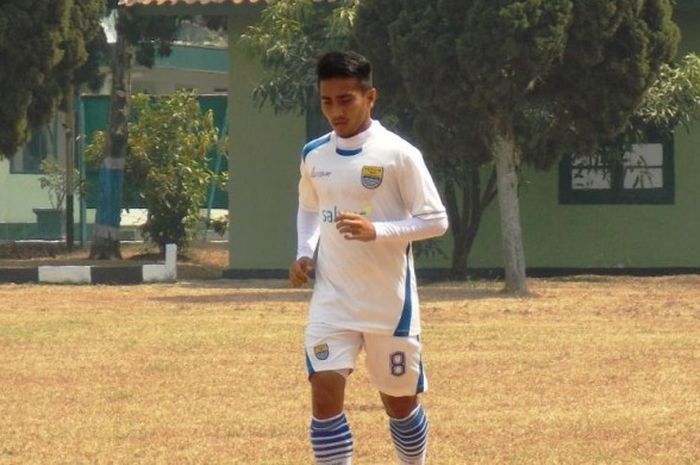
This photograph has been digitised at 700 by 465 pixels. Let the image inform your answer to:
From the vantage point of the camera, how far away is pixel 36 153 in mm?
31500

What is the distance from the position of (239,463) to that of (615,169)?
46.1ft

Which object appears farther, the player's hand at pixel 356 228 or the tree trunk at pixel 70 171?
the tree trunk at pixel 70 171

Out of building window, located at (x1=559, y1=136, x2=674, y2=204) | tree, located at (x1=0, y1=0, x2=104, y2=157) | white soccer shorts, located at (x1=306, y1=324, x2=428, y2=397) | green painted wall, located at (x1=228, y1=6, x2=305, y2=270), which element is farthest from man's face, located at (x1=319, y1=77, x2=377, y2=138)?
green painted wall, located at (x1=228, y1=6, x2=305, y2=270)

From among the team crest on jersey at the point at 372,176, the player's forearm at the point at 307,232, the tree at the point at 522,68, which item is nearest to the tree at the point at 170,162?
the tree at the point at 522,68

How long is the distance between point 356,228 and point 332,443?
860 millimetres

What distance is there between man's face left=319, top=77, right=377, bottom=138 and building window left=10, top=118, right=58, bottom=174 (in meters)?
24.9

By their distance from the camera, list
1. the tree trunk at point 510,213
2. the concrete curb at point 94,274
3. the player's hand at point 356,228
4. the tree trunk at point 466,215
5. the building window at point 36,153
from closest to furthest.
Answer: the player's hand at point 356,228 < the tree trunk at point 510,213 < the concrete curb at point 94,274 < the tree trunk at point 466,215 < the building window at point 36,153

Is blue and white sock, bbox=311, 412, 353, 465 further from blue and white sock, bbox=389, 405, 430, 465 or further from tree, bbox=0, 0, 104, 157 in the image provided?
tree, bbox=0, 0, 104, 157

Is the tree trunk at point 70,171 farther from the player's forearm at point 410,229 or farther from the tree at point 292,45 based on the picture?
the player's forearm at point 410,229

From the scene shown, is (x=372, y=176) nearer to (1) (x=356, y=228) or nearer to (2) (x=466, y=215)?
(1) (x=356, y=228)

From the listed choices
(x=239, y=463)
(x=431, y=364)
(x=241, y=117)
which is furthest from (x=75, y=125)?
(x=239, y=463)

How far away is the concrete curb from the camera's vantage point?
20.2 metres

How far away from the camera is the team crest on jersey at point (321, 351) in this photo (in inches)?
258

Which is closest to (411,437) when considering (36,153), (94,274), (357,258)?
(357,258)
